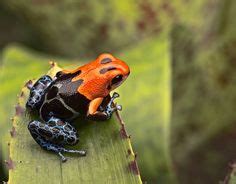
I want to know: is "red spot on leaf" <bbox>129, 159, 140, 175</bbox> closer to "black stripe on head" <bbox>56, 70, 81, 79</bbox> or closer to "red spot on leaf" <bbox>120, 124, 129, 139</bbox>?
"red spot on leaf" <bbox>120, 124, 129, 139</bbox>

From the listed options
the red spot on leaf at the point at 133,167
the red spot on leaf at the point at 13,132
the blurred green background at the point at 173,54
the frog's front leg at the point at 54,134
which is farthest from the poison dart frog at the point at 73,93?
the blurred green background at the point at 173,54

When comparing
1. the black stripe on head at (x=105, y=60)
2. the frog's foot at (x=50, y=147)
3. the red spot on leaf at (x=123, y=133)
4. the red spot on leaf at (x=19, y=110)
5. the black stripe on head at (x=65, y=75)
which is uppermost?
the red spot on leaf at (x=123, y=133)

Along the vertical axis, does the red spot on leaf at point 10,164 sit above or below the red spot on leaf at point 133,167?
below

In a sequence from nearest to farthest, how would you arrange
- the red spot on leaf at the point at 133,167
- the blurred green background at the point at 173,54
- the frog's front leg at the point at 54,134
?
the red spot on leaf at the point at 133,167 → the frog's front leg at the point at 54,134 → the blurred green background at the point at 173,54

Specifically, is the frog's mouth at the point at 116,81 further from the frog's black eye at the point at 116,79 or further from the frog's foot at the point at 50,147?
the frog's foot at the point at 50,147

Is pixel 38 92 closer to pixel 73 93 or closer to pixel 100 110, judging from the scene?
pixel 73 93

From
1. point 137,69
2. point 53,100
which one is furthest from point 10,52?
point 53,100
